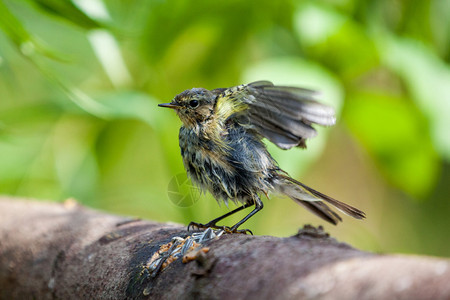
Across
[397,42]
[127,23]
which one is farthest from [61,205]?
[397,42]

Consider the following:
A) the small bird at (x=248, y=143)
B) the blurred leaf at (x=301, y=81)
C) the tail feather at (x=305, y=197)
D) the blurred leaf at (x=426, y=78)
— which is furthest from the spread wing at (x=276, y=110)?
the blurred leaf at (x=426, y=78)

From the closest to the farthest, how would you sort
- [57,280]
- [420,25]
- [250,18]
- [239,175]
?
[57,280], [239,175], [250,18], [420,25]

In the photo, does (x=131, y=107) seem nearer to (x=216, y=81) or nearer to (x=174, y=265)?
(x=216, y=81)

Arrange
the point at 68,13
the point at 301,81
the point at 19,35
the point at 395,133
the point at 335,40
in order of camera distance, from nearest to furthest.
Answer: the point at 19,35, the point at 68,13, the point at 301,81, the point at 335,40, the point at 395,133

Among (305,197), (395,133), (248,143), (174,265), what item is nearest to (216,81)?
(395,133)

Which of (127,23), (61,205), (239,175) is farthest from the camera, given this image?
(127,23)

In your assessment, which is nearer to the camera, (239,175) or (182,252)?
(182,252)

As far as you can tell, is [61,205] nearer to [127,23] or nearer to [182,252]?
[182,252]

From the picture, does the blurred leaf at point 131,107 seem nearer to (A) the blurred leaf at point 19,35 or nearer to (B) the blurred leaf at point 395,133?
(A) the blurred leaf at point 19,35
